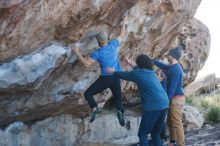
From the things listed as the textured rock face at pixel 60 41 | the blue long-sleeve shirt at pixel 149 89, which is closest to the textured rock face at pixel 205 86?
the textured rock face at pixel 60 41

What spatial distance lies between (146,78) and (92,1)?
7.43ft

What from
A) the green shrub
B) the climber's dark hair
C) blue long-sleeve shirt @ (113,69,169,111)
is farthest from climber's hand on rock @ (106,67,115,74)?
the green shrub

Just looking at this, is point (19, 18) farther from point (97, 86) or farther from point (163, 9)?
point (163, 9)

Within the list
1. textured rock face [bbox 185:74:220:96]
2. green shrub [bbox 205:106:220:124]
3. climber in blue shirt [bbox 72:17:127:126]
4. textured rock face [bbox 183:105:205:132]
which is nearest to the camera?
climber in blue shirt [bbox 72:17:127:126]

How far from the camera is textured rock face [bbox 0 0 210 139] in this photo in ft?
34.3

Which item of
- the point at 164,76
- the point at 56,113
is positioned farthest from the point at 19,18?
the point at 56,113

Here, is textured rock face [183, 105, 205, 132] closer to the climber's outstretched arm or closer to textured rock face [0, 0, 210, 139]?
textured rock face [0, 0, 210, 139]

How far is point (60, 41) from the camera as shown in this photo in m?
11.5

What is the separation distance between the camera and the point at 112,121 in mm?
14891

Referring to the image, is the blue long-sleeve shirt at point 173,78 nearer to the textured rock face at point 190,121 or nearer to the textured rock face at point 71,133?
the textured rock face at point 71,133

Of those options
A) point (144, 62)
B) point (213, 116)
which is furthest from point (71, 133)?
point (213, 116)

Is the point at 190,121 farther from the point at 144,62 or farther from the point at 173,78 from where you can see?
the point at 144,62

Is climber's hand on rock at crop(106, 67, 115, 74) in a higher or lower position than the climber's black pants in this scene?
higher

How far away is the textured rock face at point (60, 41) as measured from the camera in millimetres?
10461
